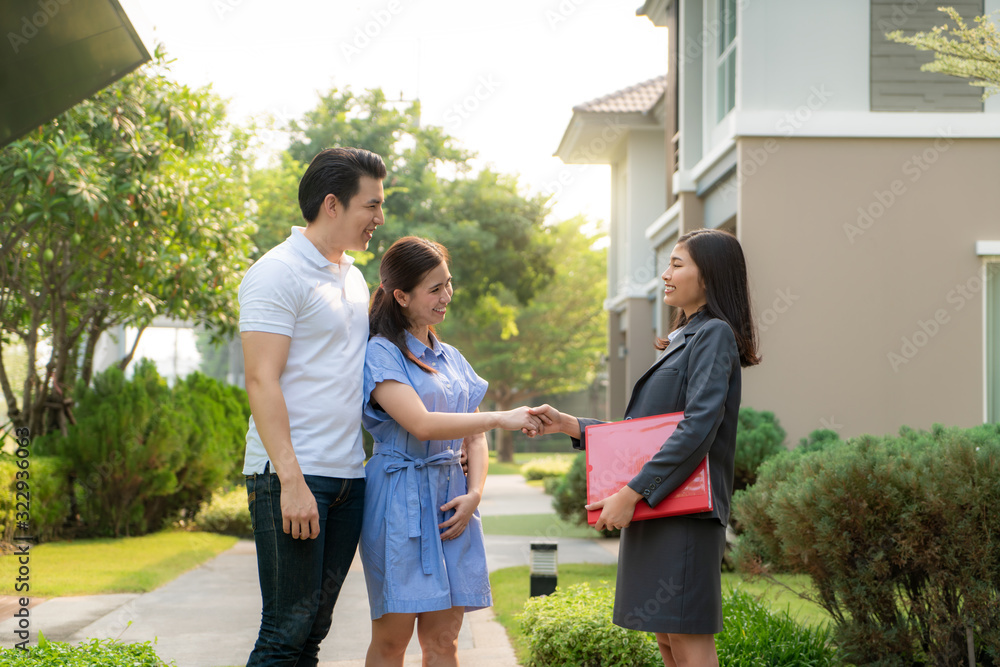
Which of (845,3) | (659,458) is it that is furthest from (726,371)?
(845,3)

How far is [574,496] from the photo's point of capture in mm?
10695

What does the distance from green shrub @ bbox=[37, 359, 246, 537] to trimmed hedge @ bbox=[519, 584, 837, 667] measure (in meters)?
6.38

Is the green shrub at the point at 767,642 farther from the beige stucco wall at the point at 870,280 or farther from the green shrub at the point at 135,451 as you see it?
the green shrub at the point at 135,451

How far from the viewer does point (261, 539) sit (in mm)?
2684

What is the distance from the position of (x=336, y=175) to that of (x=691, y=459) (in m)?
1.47

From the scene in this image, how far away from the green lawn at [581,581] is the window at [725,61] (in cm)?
537

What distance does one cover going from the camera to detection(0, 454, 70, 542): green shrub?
762 centimetres

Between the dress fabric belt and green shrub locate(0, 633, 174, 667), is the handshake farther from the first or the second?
green shrub locate(0, 633, 174, 667)

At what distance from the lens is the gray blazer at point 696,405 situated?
9.13 feet

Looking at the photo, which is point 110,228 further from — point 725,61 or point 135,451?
point 725,61

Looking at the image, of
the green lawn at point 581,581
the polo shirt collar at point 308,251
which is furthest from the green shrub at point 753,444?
the polo shirt collar at point 308,251


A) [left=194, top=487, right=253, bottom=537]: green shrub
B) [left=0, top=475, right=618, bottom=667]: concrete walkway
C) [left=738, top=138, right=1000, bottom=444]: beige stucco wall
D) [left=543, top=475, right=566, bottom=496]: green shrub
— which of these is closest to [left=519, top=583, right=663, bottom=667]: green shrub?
[left=0, top=475, right=618, bottom=667]: concrete walkway

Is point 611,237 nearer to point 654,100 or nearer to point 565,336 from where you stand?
point 654,100

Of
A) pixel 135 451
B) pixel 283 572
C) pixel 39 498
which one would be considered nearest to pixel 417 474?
pixel 283 572
